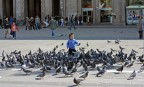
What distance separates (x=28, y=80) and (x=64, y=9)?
36214mm

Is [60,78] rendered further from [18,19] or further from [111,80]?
[18,19]

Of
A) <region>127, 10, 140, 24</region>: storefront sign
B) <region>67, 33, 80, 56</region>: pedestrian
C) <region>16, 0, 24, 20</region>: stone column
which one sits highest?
<region>16, 0, 24, 20</region>: stone column

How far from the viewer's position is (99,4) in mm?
46406

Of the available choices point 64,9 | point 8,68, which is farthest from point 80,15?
point 8,68

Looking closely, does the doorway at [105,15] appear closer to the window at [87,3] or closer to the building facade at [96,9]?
the building facade at [96,9]

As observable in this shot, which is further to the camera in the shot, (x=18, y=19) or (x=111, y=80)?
(x=18, y=19)


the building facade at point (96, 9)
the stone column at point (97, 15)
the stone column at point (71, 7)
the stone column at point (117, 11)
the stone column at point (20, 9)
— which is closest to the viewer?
the building facade at point (96, 9)

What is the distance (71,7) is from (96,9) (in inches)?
130

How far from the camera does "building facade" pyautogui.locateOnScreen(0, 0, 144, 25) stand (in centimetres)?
4491

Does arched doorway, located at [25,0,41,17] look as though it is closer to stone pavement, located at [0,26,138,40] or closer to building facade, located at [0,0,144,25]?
building facade, located at [0,0,144,25]

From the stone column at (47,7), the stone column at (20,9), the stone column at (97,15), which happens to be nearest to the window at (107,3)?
the stone column at (97,15)

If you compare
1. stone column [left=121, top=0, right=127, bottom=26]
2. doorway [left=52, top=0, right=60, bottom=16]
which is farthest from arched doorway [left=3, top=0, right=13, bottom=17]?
stone column [left=121, top=0, right=127, bottom=26]

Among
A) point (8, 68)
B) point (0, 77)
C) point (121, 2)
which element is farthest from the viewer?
point (121, 2)

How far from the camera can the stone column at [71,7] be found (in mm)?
46688
